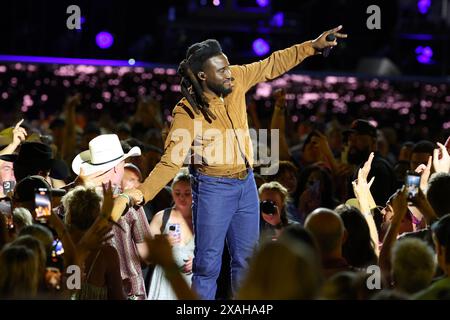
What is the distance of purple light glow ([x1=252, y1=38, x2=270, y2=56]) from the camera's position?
574 inches

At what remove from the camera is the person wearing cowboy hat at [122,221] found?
603 centimetres

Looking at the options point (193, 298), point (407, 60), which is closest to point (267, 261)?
point (193, 298)

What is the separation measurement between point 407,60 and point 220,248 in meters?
10.6

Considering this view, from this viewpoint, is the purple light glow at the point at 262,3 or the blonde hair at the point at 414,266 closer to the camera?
the blonde hair at the point at 414,266

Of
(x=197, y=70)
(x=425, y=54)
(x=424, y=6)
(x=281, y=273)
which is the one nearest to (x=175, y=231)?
(x=197, y=70)

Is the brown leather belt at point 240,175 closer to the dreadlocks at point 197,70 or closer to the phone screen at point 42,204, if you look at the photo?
the dreadlocks at point 197,70

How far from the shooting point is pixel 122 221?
237 inches

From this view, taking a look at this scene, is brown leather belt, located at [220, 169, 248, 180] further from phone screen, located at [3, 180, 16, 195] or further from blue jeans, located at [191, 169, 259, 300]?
phone screen, located at [3, 180, 16, 195]

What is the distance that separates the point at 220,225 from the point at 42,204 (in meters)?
1.02

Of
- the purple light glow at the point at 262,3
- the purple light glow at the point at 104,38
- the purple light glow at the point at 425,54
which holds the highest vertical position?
the purple light glow at the point at 262,3

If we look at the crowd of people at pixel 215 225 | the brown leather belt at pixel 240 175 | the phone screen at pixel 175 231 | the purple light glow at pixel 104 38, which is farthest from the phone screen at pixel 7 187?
the purple light glow at pixel 104 38

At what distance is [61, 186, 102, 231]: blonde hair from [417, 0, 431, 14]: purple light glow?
1083 centimetres

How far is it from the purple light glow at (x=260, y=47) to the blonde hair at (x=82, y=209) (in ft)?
30.3
